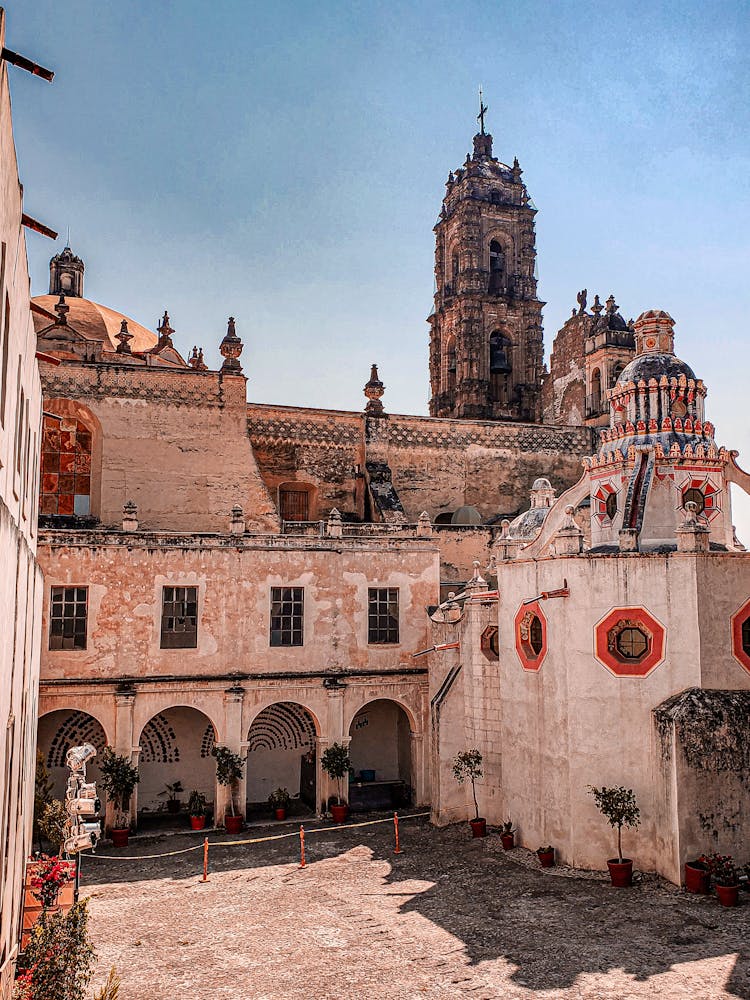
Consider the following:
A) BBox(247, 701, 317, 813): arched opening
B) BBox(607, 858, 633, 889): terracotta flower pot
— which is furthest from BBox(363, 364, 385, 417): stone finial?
BBox(607, 858, 633, 889): terracotta flower pot

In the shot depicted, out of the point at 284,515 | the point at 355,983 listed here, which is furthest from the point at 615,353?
the point at 355,983

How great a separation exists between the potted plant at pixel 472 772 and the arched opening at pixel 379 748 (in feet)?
16.3

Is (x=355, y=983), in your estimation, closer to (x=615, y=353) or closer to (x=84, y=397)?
(x=84, y=397)

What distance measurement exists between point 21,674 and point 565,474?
99.1ft

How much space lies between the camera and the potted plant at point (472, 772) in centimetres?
2114

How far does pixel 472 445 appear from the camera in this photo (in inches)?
1437

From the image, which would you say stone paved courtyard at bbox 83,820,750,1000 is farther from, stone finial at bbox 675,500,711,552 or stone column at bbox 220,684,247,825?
stone finial at bbox 675,500,711,552

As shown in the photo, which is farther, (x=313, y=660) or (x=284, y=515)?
(x=284, y=515)

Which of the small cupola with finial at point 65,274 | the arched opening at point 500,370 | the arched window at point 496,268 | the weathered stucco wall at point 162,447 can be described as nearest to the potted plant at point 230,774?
the weathered stucco wall at point 162,447

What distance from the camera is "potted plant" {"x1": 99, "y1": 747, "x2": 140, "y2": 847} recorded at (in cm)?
2209

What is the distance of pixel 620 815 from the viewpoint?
1712 centimetres

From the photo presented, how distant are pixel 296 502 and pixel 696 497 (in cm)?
1805

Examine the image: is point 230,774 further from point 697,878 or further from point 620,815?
point 697,878

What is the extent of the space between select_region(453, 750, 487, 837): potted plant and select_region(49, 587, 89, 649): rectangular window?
34.8ft
